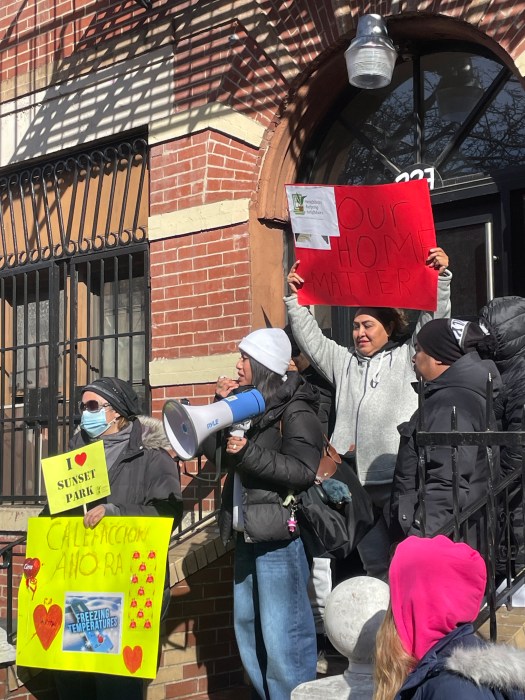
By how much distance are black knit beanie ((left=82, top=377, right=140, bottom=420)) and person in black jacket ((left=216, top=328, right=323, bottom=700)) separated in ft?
1.82

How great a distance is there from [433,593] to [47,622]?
290 cm

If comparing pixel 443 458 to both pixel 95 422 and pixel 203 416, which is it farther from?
pixel 95 422

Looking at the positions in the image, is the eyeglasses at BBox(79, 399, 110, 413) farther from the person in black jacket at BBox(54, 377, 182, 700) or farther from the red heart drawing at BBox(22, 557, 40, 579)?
the red heart drawing at BBox(22, 557, 40, 579)

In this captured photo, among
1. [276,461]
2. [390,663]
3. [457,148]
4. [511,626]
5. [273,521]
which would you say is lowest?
[511,626]

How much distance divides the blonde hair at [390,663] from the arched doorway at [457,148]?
3.80m

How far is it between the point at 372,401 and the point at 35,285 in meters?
4.23

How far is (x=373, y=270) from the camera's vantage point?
5.71 meters

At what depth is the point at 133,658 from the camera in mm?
4742

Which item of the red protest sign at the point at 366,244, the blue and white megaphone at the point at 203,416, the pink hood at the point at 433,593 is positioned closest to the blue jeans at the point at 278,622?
the blue and white megaphone at the point at 203,416

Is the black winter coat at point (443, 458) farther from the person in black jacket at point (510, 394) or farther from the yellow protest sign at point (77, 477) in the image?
the yellow protest sign at point (77, 477)

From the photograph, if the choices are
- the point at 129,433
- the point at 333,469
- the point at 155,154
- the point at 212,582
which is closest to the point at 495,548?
the point at 333,469

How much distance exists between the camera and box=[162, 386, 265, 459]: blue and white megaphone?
169 inches

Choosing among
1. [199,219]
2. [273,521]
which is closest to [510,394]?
[273,521]

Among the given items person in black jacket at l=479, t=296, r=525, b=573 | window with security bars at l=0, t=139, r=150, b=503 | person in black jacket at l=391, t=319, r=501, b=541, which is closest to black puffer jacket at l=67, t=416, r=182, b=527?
person in black jacket at l=391, t=319, r=501, b=541
